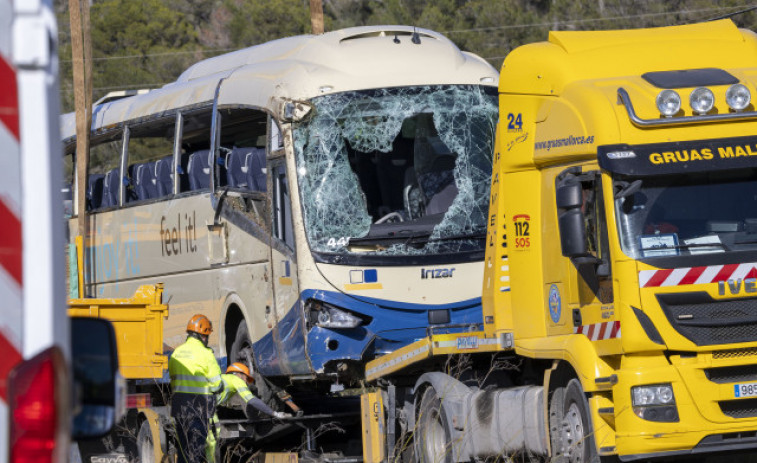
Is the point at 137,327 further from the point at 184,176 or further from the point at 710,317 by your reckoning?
the point at 710,317

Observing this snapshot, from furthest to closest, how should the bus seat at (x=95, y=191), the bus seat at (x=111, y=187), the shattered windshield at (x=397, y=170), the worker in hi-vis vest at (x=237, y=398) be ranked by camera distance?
the bus seat at (x=95, y=191) < the bus seat at (x=111, y=187) < the shattered windshield at (x=397, y=170) < the worker in hi-vis vest at (x=237, y=398)

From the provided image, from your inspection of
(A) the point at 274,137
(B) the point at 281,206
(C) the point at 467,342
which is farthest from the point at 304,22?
(C) the point at 467,342

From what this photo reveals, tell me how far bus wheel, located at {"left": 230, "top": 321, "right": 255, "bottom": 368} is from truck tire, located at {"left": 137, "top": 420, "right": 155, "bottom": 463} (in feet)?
5.82

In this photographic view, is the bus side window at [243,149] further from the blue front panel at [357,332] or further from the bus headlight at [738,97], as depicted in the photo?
the bus headlight at [738,97]

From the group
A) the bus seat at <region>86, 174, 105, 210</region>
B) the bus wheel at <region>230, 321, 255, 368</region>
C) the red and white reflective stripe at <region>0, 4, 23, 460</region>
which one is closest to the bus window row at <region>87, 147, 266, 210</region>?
the bus seat at <region>86, 174, 105, 210</region>

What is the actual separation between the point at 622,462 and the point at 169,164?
8.43 meters

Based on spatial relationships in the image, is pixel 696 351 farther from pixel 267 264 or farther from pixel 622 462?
pixel 267 264

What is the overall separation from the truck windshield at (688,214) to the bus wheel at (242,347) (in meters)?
6.55

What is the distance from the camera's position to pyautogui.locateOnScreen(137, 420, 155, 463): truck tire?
1291 centimetres

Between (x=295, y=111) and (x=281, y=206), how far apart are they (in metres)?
0.98

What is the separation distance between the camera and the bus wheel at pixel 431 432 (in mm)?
11289

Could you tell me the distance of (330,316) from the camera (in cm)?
1313

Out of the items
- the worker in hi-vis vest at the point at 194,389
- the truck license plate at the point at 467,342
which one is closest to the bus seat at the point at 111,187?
the worker in hi-vis vest at the point at 194,389

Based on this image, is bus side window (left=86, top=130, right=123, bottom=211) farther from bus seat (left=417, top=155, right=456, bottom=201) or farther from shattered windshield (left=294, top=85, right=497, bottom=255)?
bus seat (left=417, top=155, right=456, bottom=201)
